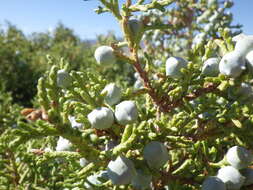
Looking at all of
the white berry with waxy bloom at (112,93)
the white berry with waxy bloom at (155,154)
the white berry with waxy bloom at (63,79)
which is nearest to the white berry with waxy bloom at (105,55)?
the white berry with waxy bloom at (112,93)

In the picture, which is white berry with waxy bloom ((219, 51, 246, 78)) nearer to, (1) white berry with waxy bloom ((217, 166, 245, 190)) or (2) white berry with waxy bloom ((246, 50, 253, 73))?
(2) white berry with waxy bloom ((246, 50, 253, 73))

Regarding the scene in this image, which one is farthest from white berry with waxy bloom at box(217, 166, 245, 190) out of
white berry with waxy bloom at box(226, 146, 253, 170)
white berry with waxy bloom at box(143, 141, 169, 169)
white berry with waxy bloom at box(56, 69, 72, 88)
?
white berry with waxy bloom at box(56, 69, 72, 88)

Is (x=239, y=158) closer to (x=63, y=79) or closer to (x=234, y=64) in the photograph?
(x=234, y=64)

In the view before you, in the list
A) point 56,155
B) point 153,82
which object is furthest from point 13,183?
point 153,82

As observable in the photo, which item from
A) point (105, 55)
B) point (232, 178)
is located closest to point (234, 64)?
point (232, 178)

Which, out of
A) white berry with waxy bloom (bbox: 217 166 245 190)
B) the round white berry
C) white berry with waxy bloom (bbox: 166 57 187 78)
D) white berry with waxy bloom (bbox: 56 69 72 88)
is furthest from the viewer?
white berry with waxy bloom (bbox: 56 69 72 88)

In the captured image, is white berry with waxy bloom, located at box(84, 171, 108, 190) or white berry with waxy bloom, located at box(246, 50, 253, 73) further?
white berry with waxy bloom, located at box(84, 171, 108, 190)

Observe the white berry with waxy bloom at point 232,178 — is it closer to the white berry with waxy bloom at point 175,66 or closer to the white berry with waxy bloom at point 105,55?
the white berry with waxy bloom at point 175,66
